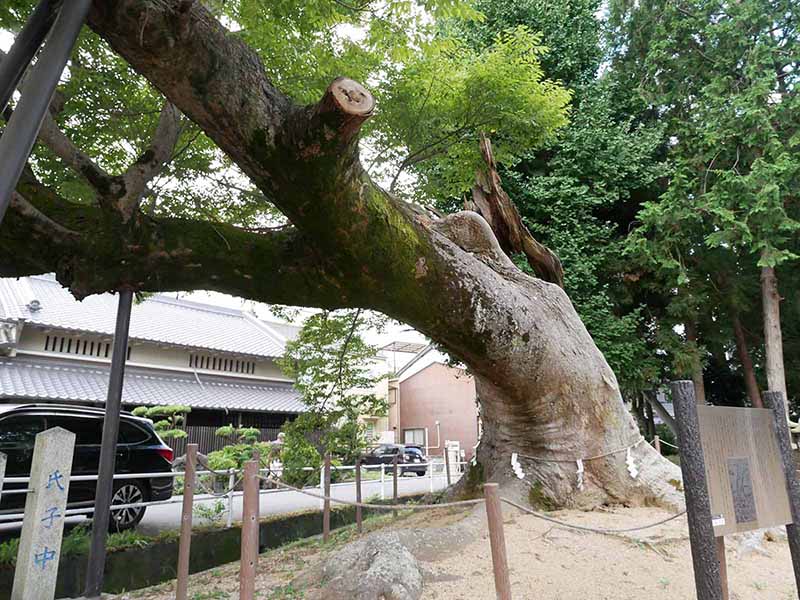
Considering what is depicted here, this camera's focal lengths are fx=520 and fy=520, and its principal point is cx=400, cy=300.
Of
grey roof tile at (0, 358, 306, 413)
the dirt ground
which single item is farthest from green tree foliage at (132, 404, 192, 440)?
the dirt ground

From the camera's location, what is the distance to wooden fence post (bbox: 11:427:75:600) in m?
4.34

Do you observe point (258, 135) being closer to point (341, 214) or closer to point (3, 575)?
point (341, 214)

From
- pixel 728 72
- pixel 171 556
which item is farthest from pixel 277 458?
pixel 728 72

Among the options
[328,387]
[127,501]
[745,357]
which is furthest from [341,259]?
[745,357]

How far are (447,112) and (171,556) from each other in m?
7.23

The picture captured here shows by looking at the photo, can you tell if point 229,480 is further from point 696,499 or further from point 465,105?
point 696,499

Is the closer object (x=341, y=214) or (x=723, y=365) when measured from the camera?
(x=341, y=214)

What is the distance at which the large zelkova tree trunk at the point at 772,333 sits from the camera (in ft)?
36.4

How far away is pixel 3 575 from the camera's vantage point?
5.62m

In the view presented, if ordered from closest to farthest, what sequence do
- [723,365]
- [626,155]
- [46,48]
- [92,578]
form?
[46,48]
[92,578]
[626,155]
[723,365]

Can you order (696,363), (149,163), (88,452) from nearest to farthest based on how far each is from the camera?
(149,163)
(88,452)
(696,363)

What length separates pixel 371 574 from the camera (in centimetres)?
397

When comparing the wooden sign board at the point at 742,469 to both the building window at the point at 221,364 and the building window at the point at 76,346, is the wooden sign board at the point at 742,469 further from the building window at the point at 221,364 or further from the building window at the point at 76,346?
the building window at the point at 221,364

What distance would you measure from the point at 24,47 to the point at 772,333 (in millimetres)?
13334
